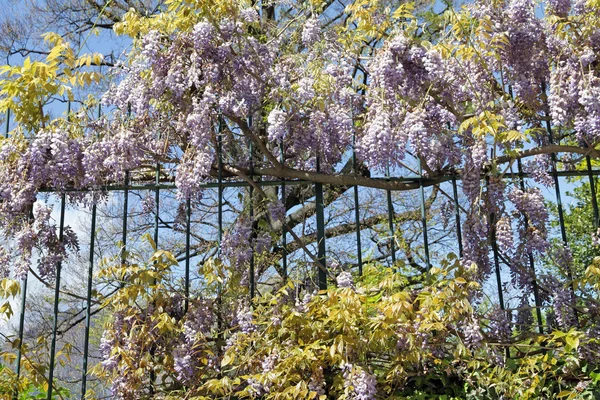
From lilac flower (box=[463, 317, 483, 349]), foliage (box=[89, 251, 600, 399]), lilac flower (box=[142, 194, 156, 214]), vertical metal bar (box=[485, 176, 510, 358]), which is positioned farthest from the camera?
lilac flower (box=[142, 194, 156, 214])

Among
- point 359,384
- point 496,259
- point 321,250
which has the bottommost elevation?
point 359,384

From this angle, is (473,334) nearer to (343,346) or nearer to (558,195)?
(343,346)

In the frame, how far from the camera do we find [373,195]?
887 cm

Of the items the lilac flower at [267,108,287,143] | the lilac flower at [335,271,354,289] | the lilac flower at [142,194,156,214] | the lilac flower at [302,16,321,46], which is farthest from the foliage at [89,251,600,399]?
the lilac flower at [302,16,321,46]

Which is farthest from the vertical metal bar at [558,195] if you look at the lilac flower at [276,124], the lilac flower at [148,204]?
the lilac flower at [148,204]

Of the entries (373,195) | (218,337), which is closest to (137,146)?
(218,337)

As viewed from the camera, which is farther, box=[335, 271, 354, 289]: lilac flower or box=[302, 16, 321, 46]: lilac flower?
box=[302, 16, 321, 46]: lilac flower

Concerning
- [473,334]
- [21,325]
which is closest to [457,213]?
[473,334]

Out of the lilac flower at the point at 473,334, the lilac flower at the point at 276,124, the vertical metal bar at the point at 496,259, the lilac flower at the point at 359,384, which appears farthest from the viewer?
the lilac flower at the point at 276,124

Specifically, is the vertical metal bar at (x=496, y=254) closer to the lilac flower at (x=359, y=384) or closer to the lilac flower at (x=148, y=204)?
the lilac flower at (x=359, y=384)

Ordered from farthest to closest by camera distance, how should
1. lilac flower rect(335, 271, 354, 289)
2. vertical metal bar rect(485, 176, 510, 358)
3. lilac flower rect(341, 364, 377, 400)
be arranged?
vertical metal bar rect(485, 176, 510, 358), lilac flower rect(335, 271, 354, 289), lilac flower rect(341, 364, 377, 400)

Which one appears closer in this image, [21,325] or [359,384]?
[359,384]

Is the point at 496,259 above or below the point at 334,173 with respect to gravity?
below

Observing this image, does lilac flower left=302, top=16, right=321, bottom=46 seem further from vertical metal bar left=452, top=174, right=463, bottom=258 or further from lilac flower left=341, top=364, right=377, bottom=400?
lilac flower left=341, top=364, right=377, bottom=400
